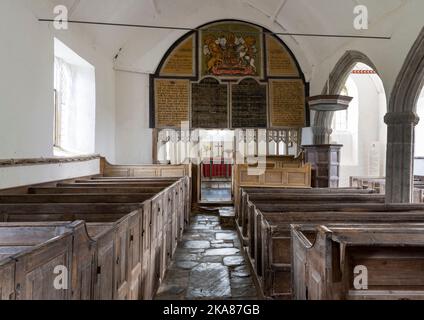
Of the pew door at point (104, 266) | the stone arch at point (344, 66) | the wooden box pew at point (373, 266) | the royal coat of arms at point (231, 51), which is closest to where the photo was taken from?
the wooden box pew at point (373, 266)

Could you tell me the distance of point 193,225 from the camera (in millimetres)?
6148

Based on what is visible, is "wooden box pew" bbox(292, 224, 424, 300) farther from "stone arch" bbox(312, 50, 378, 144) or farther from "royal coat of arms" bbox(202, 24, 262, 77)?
"royal coat of arms" bbox(202, 24, 262, 77)

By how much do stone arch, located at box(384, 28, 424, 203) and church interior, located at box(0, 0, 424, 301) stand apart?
2 centimetres

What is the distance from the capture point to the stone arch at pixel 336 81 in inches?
258

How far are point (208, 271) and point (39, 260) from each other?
2.82 m

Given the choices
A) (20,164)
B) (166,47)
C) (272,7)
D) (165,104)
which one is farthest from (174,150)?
(20,164)

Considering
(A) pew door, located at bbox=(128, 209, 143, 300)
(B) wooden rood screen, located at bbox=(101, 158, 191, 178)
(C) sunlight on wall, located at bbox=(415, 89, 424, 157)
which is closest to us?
(A) pew door, located at bbox=(128, 209, 143, 300)

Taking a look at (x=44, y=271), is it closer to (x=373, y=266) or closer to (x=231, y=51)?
(x=373, y=266)

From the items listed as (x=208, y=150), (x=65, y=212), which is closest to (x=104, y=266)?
(x=65, y=212)

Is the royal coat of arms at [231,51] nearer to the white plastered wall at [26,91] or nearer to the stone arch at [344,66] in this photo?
the stone arch at [344,66]

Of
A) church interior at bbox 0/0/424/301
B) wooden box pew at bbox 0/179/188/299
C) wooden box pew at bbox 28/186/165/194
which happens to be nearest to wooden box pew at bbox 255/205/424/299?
church interior at bbox 0/0/424/301

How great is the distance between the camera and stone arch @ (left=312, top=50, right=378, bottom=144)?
656cm

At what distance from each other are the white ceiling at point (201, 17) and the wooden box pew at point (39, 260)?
4.11m

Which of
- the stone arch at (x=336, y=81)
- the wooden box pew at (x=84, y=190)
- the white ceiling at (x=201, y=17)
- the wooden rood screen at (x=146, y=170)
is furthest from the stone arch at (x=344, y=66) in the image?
the wooden box pew at (x=84, y=190)
